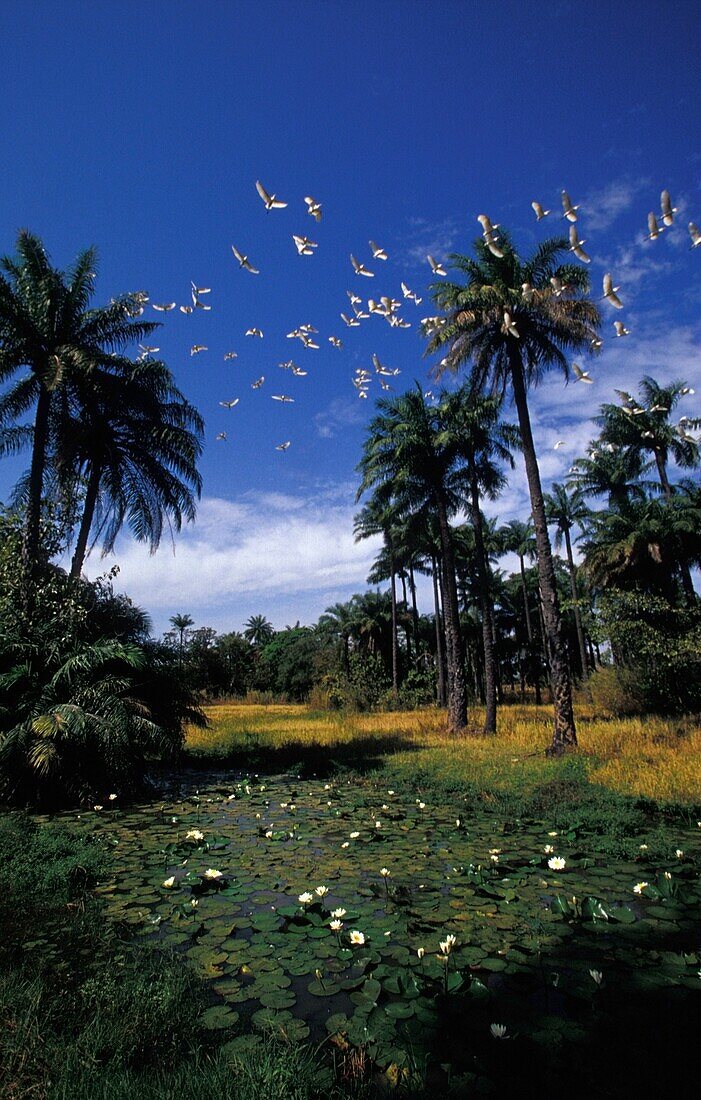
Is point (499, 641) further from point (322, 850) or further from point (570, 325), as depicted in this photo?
point (322, 850)

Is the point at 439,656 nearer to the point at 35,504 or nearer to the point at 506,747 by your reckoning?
the point at 506,747

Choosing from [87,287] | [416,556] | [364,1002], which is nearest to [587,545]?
[416,556]

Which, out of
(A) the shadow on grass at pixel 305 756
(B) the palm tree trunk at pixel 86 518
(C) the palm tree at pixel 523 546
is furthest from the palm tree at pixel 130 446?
(C) the palm tree at pixel 523 546

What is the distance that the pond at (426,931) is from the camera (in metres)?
3.27

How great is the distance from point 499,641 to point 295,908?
178 ft

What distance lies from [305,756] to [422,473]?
41.5 ft

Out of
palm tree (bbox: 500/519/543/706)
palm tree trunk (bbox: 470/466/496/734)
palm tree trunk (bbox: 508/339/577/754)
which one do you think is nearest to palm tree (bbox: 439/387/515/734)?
palm tree trunk (bbox: 470/466/496/734)

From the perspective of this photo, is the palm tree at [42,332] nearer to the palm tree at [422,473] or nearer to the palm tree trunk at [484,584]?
the palm tree at [422,473]

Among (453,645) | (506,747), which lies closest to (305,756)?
(506,747)

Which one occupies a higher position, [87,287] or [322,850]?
[87,287]

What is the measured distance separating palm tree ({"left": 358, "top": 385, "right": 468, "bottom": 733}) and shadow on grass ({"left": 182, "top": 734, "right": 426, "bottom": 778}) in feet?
14.7

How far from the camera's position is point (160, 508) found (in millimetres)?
19438

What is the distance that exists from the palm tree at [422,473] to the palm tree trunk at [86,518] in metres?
11.3

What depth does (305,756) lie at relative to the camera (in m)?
16.6
